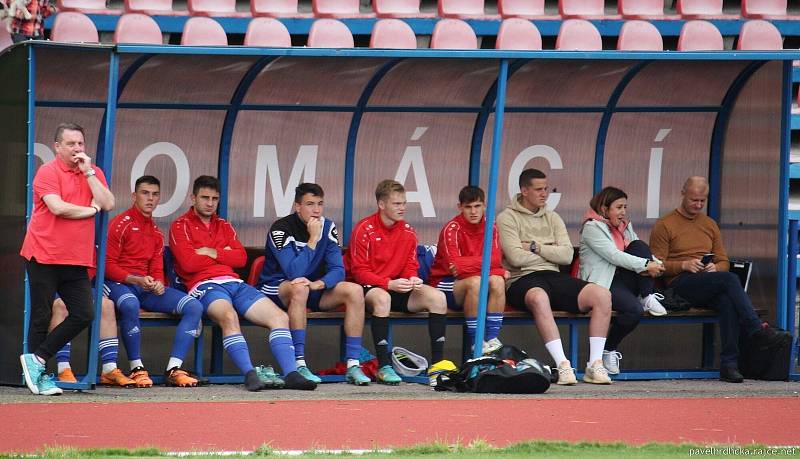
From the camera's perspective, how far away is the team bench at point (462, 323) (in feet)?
27.7

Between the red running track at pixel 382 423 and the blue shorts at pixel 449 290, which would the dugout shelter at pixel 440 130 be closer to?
the blue shorts at pixel 449 290

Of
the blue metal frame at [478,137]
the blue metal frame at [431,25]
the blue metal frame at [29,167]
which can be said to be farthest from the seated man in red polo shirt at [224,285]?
the blue metal frame at [431,25]

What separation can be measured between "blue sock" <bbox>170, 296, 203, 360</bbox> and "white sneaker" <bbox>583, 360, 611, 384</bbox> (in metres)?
2.52

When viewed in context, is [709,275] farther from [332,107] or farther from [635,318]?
[332,107]

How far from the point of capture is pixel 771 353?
8.91m

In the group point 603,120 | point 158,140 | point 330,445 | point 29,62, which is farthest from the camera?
point 603,120

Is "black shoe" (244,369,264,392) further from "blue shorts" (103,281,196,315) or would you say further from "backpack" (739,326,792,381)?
"backpack" (739,326,792,381)

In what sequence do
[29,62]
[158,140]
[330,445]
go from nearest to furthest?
1. [330,445]
2. [29,62]
3. [158,140]

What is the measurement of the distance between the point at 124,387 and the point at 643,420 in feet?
10.2

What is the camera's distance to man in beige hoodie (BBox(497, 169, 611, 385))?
869 cm

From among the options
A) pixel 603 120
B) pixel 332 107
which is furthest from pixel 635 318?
pixel 332 107

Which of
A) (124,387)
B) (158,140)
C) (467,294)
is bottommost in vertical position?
(124,387)

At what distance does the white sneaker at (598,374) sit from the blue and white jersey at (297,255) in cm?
171

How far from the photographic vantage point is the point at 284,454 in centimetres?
554
